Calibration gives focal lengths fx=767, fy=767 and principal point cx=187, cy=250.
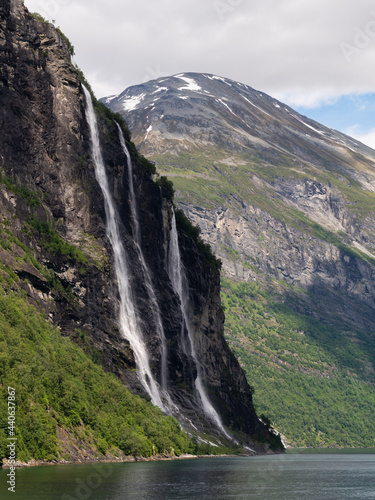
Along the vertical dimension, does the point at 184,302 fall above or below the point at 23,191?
below

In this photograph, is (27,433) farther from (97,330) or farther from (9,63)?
(9,63)

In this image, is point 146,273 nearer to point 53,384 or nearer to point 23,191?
point 23,191

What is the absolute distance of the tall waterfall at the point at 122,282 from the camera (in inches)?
5054

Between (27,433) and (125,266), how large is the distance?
208 feet

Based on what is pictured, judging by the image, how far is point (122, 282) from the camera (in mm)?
135500


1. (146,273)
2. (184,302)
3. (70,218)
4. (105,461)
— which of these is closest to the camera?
(105,461)

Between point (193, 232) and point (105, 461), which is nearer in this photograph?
point (105, 461)

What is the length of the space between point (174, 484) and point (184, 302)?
90.5m

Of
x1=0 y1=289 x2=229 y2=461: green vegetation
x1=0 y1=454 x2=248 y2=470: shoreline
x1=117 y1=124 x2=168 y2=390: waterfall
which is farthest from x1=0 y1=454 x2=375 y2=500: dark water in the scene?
x1=117 y1=124 x2=168 y2=390: waterfall

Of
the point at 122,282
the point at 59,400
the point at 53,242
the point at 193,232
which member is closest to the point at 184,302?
the point at 193,232

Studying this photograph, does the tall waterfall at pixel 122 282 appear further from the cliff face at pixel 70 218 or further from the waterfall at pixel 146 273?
the waterfall at pixel 146 273

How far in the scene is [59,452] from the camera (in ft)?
274

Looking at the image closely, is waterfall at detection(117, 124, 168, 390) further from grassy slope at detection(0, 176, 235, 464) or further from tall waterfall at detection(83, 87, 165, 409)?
grassy slope at detection(0, 176, 235, 464)

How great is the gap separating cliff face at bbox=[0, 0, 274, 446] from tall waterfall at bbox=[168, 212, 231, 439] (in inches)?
124
